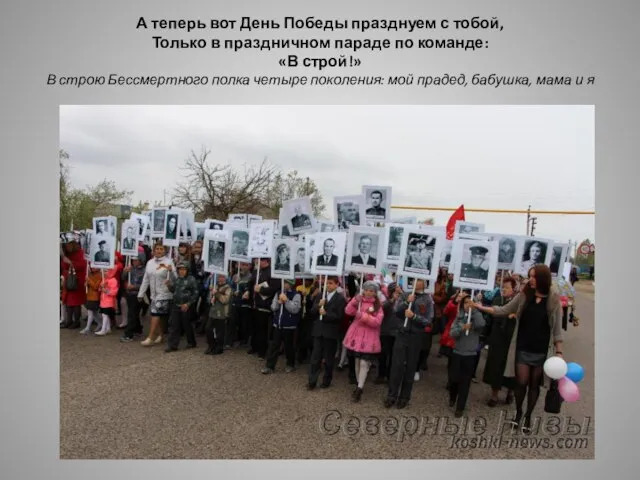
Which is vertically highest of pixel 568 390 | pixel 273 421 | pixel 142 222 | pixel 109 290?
pixel 142 222

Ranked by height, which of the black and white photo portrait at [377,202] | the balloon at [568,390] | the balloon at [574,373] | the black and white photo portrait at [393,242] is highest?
the black and white photo portrait at [377,202]

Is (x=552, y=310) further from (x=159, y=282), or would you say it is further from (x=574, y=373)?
(x=159, y=282)

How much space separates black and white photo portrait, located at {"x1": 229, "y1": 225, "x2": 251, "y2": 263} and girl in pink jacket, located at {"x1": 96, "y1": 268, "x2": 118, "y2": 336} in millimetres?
3208

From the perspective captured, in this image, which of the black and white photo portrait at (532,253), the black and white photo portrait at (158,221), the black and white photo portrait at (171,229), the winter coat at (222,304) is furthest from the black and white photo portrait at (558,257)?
the black and white photo portrait at (158,221)

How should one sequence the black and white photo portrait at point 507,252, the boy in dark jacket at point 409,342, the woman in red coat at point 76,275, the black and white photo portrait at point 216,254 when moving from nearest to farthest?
the boy in dark jacket at point 409,342 → the black and white photo portrait at point 507,252 → the black and white photo portrait at point 216,254 → the woman in red coat at point 76,275

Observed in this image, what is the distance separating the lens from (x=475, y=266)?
19.6 ft

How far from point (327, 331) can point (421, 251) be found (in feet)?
6.13

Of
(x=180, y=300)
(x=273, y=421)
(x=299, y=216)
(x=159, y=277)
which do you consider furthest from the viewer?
(x=159, y=277)

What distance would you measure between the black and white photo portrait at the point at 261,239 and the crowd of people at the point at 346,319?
0.32 metres

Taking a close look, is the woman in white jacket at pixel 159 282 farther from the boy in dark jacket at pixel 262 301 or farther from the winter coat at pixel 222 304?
the boy in dark jacket at pixel 262 301

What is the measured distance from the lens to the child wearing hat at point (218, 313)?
845 centimetres

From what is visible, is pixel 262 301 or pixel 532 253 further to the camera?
pixel 262 301

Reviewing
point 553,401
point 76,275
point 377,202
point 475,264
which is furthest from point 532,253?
point 76,275

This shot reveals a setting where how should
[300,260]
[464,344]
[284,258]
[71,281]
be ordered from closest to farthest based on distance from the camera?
[464,344]
[284,258]
[300,260]
[71,281]
